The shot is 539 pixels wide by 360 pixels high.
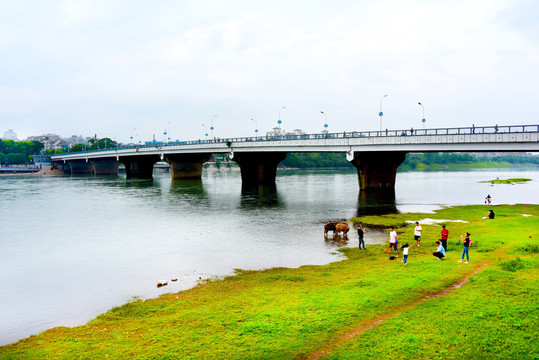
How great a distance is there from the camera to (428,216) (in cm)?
4481

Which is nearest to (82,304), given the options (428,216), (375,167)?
(428,216)

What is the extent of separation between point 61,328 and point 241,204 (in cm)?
4457

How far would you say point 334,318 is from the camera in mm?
14508

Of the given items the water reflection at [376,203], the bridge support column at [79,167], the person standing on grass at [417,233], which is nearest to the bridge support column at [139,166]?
the bridge support column at [79,167]

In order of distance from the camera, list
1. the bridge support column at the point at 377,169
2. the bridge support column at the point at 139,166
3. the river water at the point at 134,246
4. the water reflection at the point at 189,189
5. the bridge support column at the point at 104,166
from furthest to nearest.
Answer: the bridge support column at the point at 104,166
the bridge support column at the point at 139,166
the water reflection at the point at 189,189
the bridge support column at the point at 377,169
the river water at the point at 134,246

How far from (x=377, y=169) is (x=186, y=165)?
6609 centimetres

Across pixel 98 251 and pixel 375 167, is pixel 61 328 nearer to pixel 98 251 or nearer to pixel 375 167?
pixel 98 251

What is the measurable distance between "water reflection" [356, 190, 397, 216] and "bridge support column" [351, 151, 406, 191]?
71.7 inches

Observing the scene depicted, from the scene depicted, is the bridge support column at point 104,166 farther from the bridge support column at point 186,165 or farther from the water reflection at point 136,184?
the bridge support column at point 186,165

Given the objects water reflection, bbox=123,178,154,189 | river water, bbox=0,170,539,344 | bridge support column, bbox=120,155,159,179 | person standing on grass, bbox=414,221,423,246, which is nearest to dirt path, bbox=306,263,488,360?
river water, bbox=0,170,539,344

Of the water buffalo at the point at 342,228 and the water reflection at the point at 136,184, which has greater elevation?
the water buffalo at the point at 342,228

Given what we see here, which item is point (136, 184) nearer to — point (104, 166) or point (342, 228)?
point (104, 166)

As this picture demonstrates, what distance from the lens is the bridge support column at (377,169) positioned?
70312 millimetres

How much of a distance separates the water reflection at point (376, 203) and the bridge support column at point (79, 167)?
147 m
